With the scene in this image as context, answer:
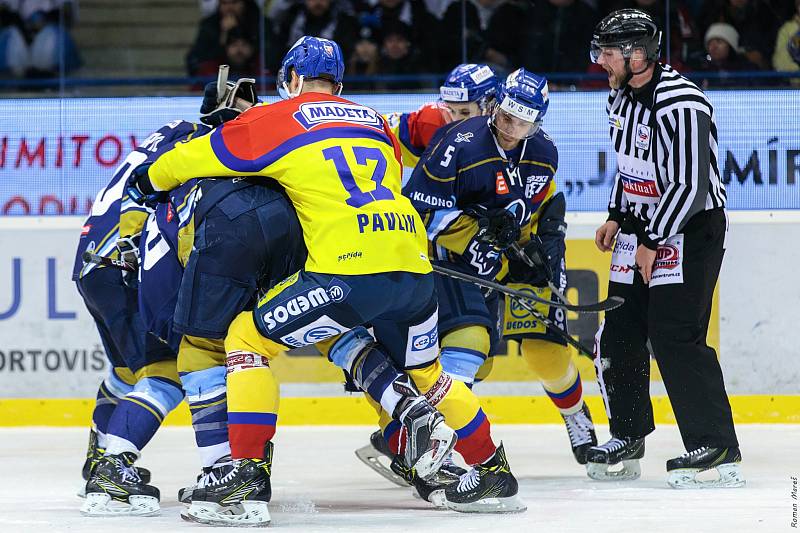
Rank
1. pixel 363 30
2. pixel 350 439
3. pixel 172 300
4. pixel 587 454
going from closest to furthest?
pixel 172 300 < pixel 587 454 < pixel 350 439 < pixel 363 30

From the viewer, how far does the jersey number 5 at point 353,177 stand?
3.55 metres

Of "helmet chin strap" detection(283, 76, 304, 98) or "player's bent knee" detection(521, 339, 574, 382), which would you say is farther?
"player's bent knee" detection(521, 339, 574, 382)

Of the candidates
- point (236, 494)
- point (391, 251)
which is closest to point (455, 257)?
point (391, 251)

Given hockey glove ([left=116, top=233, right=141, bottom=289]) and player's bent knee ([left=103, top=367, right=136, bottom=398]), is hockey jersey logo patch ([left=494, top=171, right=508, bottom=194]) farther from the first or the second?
player's bent knee ([left=103, top=367, right=136, bottom=398])

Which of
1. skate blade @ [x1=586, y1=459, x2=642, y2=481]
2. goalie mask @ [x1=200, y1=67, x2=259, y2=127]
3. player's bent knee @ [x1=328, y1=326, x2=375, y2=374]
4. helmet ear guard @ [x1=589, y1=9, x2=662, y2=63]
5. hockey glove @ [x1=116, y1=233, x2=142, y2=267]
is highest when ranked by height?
helmet ear guard @ [x1=589, y1=9, x2=662, y2=63]

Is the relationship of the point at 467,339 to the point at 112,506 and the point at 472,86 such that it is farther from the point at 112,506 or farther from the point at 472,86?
the point at 112,506

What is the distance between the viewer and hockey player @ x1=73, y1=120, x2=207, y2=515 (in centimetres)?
385

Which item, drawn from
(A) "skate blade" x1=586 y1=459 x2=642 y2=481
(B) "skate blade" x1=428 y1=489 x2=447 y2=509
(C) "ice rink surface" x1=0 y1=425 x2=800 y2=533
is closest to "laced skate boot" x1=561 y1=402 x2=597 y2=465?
(C) "ice rink surface" x1=0 y1=425 x2=800 y2=533

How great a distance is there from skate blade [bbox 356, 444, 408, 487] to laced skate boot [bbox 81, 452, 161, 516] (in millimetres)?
1037

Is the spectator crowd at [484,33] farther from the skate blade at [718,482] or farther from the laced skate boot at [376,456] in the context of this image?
the skate blade at [718,482]

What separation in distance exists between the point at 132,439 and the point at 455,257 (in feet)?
4.29

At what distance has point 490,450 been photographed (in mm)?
3799

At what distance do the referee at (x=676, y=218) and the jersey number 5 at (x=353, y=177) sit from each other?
3.66 feet

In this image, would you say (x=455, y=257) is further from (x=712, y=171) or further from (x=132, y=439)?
(x=132, y=439)
